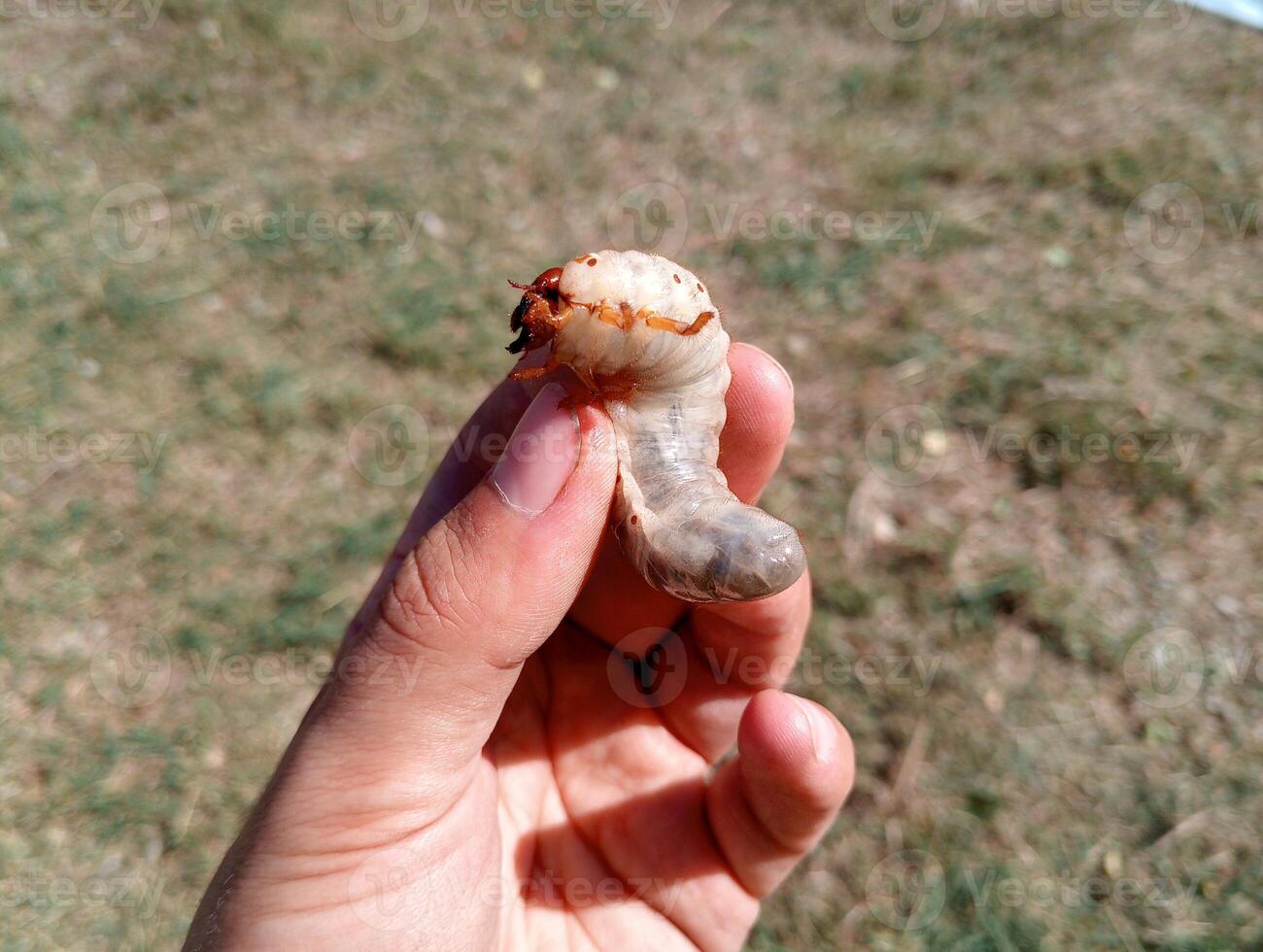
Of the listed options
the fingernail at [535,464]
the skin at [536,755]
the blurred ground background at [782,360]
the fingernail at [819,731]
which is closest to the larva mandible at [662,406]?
the skin at [536,755]

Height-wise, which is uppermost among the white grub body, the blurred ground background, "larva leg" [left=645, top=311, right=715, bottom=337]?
"larva leg" [left=645, top=311, right=715, bottom=337]

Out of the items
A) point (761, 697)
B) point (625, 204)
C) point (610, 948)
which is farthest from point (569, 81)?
point (610, 948)

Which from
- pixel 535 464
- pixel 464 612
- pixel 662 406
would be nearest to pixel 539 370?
pixel 662 406

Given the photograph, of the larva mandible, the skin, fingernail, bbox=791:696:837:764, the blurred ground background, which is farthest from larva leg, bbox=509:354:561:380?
the blurred ground background

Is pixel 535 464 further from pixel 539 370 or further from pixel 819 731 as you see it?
pixel 819 731

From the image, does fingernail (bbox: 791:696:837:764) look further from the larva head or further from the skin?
the larva head

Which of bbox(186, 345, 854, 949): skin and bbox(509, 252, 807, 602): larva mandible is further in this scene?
bbox(509, 252, 807, 602): larva mandible

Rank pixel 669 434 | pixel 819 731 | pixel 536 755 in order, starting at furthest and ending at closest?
pixel 536 755, pixel 819 731, pixel 669 434

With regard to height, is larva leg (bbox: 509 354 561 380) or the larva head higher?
the larva head
